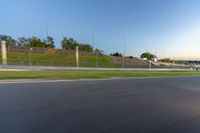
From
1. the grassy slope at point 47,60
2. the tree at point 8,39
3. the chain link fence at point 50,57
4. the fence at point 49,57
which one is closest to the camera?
the grassy slope at point 47,60

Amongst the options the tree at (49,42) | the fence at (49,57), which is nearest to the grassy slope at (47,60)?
the fence at (49,57)

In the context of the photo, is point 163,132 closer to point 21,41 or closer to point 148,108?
point 148,108

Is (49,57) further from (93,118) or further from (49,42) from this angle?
(93,118)

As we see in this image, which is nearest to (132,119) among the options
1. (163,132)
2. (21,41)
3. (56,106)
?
(163,132)

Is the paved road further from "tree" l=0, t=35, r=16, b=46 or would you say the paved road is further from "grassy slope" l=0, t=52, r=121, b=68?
"tree" l=0, t=35, r=16, b=46

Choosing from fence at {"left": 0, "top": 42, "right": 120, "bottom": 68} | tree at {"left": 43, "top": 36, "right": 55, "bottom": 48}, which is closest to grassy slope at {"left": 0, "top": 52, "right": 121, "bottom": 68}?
fence at {"left": 0, "top": 42, "right": 120, "bottom": 68}

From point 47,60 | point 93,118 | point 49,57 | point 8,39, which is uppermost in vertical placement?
point 8,39

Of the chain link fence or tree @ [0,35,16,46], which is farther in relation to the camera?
tree @ [0,35,16,46]

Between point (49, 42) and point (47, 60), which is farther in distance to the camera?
point (49, 42)

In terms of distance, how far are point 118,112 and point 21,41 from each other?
9009 cm

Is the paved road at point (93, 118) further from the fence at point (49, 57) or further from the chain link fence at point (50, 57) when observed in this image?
the chain link fence at point (50, 57)

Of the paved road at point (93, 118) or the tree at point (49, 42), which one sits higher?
the tree at point (49, 42)

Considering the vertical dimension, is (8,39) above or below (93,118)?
above

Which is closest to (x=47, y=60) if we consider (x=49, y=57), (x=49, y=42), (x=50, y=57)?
(x=49, y=57)
